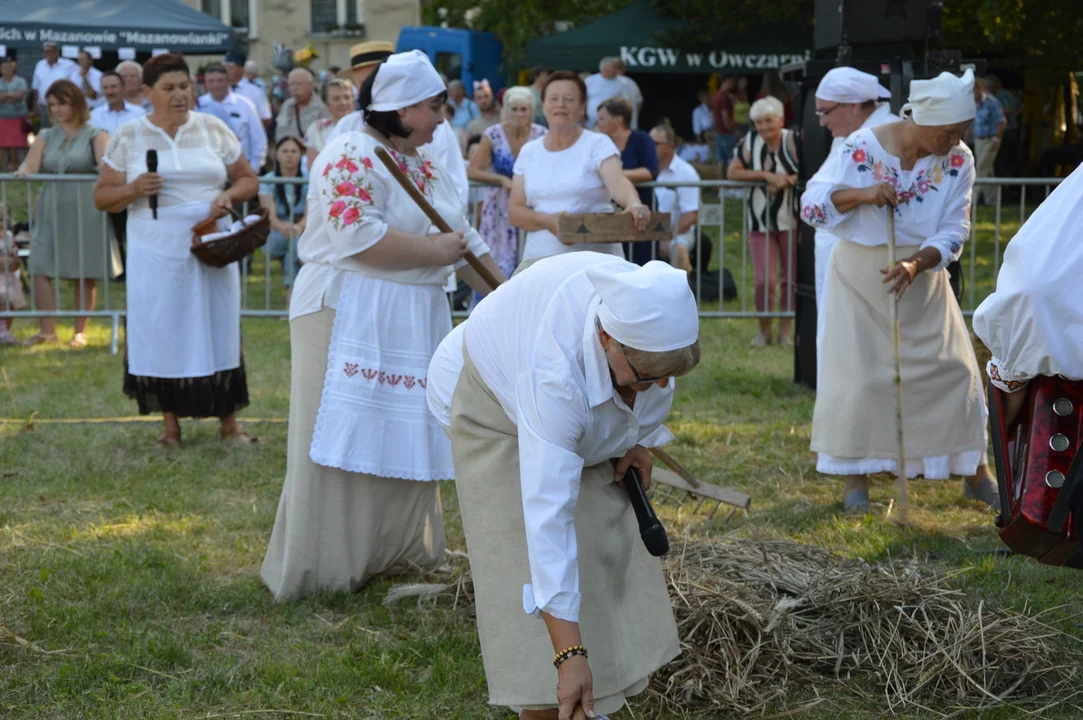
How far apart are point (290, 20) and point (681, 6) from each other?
47.1 feet

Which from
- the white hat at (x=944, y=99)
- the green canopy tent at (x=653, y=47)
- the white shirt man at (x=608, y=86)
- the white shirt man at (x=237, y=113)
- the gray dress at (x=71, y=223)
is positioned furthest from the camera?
the green canopy tent at (x=653, y=47)

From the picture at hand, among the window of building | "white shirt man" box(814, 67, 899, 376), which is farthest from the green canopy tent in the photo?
"white shirt man" box(814, 67, 899, 376)

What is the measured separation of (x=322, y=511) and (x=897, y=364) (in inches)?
108

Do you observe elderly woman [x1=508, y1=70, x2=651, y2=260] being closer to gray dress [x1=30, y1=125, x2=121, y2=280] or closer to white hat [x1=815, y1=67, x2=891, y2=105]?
white hat [x1=815, y1=67, x2=891, y2=105]

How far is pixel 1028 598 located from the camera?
4953 millimetres

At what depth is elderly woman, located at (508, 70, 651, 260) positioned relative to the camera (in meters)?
7.62

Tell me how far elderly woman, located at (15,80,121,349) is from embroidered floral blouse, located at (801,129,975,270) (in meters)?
6.77

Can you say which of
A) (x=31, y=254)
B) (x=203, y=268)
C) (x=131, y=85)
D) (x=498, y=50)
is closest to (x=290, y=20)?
(x=498, y=50)

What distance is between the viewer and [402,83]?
4.87 metres

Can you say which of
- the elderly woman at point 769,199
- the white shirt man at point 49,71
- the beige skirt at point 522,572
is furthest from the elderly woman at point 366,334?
the white shirt man at point 49,71

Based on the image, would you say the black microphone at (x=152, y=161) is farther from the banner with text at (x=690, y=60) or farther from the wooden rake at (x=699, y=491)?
the banner with text at (x=690, y=60)

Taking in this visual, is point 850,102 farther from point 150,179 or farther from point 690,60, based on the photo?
point 690,60

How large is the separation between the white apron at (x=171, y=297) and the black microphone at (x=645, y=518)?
4.44 metres

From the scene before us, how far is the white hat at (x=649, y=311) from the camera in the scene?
288 centimetres
